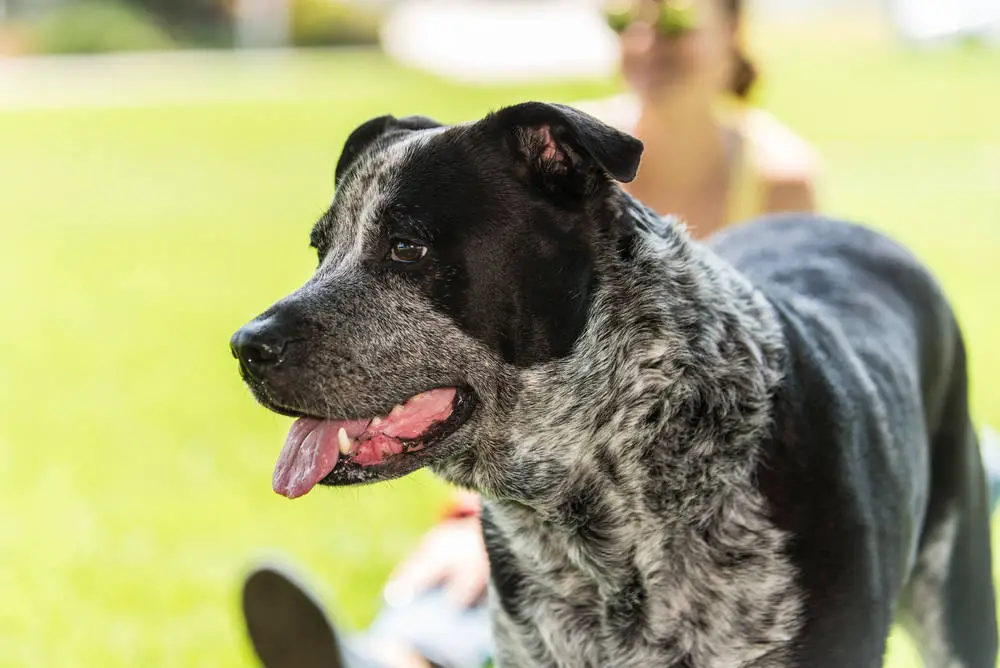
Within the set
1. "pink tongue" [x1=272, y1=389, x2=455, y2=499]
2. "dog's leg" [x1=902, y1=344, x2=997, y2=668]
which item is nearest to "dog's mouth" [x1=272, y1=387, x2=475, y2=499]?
"pink tongue" [x1=272, y1=389, x2=455, y2=499]

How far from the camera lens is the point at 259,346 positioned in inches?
93.4

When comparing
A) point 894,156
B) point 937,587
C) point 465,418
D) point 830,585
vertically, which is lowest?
point 894,156

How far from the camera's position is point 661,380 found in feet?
8.36

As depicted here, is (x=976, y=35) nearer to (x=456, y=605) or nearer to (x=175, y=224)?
(x=175, y=224)

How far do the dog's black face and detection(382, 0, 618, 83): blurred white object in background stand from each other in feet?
68.1

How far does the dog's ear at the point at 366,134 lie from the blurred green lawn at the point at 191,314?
2021 millimetres

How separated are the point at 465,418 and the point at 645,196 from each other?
2.67 meters

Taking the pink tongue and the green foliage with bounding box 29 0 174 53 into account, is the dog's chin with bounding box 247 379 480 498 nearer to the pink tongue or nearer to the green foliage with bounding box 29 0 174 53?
the pink tongue

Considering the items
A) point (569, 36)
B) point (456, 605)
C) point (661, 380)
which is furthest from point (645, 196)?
point (569, 36)

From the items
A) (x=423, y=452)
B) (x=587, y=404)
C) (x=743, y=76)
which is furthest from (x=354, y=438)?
(x=743, y=76)

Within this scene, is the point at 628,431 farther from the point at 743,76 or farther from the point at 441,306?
the point at 743,76

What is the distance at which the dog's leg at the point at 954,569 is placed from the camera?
3201 mm

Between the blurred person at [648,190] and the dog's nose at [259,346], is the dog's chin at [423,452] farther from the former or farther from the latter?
the blurred person at [648,190]

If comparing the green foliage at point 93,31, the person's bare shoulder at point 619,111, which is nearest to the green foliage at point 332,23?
the green foliage at point 93,31
